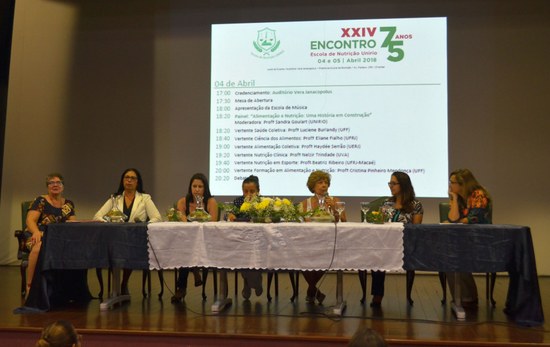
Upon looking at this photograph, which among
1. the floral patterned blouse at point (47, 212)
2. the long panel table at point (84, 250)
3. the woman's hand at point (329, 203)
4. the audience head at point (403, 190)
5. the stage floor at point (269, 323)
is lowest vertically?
the stage floor at point (269, 323)

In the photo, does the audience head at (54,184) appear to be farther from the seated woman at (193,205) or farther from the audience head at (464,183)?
the audience head at (464,183)

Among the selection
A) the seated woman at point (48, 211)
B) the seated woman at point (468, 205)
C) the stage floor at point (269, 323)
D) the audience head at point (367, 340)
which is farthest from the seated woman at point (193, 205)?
the audience head at point (367, 340)

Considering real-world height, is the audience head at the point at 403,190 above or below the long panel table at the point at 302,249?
above

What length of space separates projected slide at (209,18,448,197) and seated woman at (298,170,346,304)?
1.96 m

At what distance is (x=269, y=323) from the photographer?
11.6 feet

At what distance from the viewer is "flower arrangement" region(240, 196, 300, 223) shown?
380 centimetres

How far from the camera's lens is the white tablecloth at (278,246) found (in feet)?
11.8

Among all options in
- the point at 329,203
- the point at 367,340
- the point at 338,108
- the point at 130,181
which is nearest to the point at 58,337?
the point at 367,340

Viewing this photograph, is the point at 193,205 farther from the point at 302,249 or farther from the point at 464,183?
the point at 464,183

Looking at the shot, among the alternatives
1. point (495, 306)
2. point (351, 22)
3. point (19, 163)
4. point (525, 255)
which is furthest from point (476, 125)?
point (19, 163)

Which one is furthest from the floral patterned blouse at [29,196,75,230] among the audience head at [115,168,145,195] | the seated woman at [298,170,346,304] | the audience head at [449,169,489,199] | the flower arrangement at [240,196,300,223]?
the audience head at [449,169,489,199]

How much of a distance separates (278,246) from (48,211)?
6.22 feet

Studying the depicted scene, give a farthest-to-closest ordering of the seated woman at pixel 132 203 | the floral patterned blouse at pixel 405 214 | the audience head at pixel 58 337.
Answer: the seated woman at pixel 132 203
the floral patterned blouse at pixel 405 214
the audience head at pixel 58 337

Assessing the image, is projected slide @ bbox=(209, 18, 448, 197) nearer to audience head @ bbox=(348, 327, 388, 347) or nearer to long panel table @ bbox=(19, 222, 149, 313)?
long panel table @ bbox=(19, 222, 149, 313)
